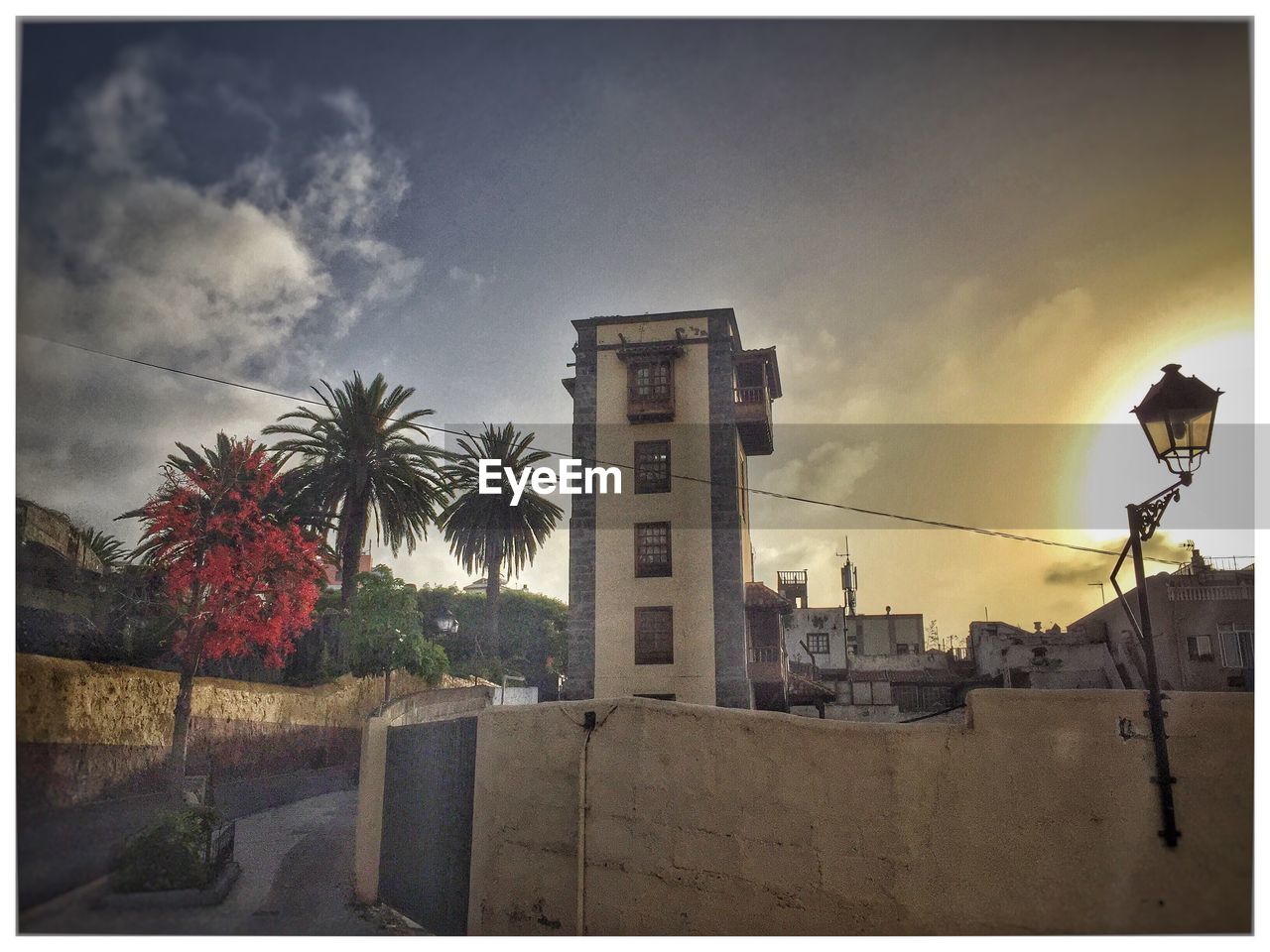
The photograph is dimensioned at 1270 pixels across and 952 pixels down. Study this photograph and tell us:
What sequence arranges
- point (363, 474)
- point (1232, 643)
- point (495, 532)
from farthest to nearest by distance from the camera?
1. point (495, 532)
2. point (1232, 643)
3. point (363, 474)

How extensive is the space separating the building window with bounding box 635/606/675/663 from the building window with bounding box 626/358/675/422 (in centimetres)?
348

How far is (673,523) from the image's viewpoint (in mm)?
15789

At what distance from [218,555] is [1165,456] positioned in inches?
368

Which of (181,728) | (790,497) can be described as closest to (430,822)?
(181,728)

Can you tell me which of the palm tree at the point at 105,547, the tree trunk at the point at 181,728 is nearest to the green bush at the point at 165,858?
the tree trunk at the point at 181,728

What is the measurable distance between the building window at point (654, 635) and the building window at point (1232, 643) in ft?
30.4

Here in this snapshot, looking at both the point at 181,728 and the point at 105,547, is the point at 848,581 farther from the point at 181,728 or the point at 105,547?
the point at 105,547

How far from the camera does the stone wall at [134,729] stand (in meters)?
7.82

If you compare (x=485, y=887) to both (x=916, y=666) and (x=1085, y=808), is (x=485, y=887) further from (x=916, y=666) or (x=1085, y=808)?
(x=916, y=666)

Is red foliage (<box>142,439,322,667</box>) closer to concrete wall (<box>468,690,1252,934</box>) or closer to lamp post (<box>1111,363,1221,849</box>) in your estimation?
concrete wall (<box>468,690,1252,934</box>)

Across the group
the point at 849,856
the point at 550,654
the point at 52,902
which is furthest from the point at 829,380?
the point at 550,654

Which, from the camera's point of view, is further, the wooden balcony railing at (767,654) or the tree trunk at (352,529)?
the wooden balcony railing at (767,654)

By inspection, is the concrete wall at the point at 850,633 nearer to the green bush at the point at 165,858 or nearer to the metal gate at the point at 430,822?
the metal gate at the point at 430,822

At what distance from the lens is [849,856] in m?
6.04
